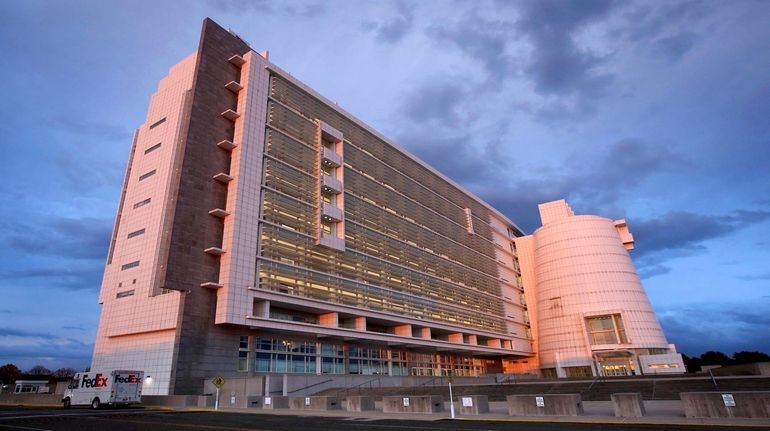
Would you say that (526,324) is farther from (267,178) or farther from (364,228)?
(267,178)

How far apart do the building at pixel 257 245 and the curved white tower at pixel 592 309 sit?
82.9ft

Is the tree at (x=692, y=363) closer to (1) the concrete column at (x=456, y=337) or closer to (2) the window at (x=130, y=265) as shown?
(1) the concrete column at (x=456, y=337)

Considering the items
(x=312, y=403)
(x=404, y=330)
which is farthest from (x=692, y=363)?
(x=312, y=403)

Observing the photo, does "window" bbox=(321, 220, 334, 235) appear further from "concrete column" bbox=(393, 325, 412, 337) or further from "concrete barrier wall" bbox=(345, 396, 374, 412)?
"concrete barrier wall" bbox=(345, 396, 374, 412)

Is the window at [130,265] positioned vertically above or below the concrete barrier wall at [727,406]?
above

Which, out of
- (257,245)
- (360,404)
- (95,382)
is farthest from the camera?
(257,245)

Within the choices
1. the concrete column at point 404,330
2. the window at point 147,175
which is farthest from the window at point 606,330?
the window at point 147,175

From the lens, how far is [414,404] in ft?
82.0

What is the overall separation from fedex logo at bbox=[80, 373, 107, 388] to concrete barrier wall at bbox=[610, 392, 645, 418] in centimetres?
3480

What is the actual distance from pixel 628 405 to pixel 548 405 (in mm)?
3284

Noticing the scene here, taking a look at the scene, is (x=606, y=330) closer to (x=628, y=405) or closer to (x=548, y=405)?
(x=628, y=405)

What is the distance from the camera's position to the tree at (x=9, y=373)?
100875 millimetres

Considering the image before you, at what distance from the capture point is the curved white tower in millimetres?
79812

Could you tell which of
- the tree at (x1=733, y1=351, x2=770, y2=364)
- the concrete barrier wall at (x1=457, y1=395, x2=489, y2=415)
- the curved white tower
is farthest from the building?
the tree at (x1=733, y1=351, x2=770, y2=364)
